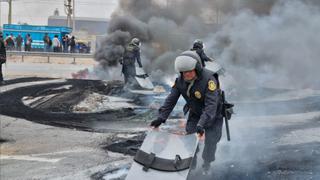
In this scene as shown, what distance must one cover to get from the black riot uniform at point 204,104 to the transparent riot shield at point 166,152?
11.2 inches

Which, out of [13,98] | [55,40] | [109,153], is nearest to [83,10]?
[55,40]

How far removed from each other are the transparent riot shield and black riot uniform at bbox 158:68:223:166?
0.94ft

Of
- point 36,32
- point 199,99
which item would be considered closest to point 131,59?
point 199,99

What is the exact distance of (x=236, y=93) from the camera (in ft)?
42.7

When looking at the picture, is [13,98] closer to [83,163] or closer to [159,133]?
[83,163]

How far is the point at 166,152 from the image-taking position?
4.16 meters

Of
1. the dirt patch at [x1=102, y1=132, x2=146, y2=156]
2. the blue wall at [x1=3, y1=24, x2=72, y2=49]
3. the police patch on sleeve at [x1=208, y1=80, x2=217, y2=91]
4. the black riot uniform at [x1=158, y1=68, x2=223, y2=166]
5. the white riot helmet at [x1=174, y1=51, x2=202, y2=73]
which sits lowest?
the dirt patch at [x1=102, y1=132, x2=146, y2=156]

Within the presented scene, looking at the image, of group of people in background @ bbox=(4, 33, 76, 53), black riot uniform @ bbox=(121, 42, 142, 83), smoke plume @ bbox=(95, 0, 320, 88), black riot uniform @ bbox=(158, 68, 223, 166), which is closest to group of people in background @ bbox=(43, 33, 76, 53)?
group of people in background @ bbox=(4, 33, 76, 53)

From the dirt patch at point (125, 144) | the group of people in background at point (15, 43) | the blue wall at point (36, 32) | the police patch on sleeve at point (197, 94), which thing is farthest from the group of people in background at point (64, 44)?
the police patch on sleeve at point (197, 94)

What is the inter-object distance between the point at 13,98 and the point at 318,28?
780cm

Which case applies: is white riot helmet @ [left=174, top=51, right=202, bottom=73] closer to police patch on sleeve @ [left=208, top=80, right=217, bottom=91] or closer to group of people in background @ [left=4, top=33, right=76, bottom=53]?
police patch on sleeve @ [left=208, top=80, right=217, bottom=91]

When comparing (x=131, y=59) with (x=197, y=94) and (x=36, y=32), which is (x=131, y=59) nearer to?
(x=197, y=94)

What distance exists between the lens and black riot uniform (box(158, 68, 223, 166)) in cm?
460

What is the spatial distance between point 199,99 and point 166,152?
2.68 feet
